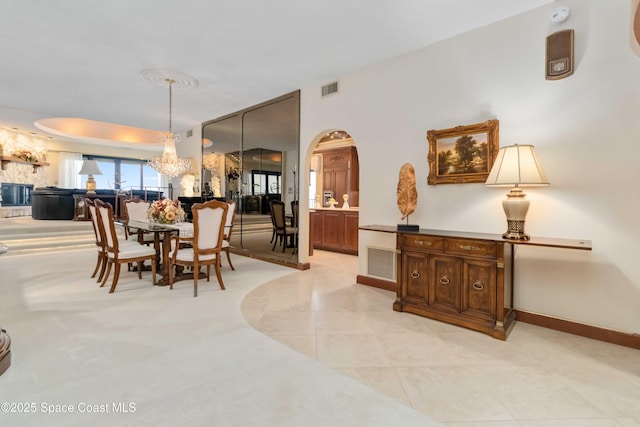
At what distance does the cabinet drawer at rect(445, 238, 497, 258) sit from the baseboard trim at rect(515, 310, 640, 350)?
2.72 ft

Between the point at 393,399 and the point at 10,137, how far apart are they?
479 inches

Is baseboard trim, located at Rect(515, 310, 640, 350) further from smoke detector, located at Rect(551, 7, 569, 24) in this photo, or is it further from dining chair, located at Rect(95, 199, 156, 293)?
dining chair, located at Rect(95, 199, 156, 293)

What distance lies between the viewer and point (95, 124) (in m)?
9.91

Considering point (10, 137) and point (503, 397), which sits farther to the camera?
point (10, 137)

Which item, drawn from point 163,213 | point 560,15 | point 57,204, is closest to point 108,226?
point 163,213

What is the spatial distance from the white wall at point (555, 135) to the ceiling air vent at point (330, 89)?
3.01 feet

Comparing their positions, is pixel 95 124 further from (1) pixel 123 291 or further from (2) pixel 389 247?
(2) pixel 389 247

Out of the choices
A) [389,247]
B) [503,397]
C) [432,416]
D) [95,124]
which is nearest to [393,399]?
[432,416]

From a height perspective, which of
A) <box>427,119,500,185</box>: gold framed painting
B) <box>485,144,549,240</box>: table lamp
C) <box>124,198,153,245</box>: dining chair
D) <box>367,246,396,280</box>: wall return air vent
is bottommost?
<box>367,246,396,280</box>: wall return air vent

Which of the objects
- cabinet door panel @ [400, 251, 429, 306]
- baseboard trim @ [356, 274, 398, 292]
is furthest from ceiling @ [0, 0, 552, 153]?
baseboard trim @ [356, 274, 398, 292]

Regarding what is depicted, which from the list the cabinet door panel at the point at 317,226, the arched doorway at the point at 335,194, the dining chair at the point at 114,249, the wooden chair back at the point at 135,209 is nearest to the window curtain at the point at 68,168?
the wooden chair back at the point at 135,209

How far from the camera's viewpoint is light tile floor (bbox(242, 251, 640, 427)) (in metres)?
1.65

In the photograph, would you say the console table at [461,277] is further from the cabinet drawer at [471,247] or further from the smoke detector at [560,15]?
the smoke detector at [560,15]

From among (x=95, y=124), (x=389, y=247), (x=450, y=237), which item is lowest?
(x=389, y=247)
